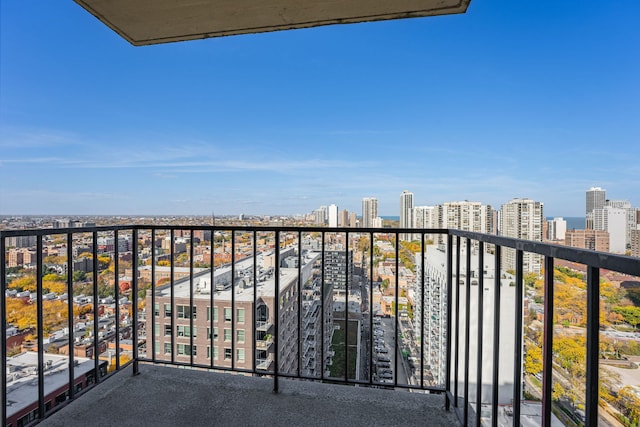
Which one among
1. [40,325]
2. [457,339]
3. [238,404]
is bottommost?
[238,404]

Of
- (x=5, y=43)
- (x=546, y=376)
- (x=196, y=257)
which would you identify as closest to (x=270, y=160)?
(x=5, y=43)

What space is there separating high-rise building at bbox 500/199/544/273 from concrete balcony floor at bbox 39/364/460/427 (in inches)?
45.4

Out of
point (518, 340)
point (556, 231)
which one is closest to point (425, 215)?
point (556, 231)

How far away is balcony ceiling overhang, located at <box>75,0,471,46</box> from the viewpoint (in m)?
1.78

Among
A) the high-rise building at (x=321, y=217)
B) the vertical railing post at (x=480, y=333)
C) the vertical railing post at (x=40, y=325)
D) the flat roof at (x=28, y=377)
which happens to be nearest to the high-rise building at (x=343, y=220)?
the high-rise building at (x=321, y=217)

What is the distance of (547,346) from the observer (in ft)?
3.26

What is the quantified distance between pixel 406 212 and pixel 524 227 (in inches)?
89.2

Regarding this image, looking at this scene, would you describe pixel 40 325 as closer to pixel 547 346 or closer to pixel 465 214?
pixel 547 346

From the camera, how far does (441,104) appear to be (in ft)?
50.1

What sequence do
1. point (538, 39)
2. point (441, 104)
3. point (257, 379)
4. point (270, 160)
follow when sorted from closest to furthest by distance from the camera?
point (257, 379)
point (538, 39)
point (441, 104)
point (270, 160)

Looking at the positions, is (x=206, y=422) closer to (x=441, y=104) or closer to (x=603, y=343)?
(x=603, y=343)

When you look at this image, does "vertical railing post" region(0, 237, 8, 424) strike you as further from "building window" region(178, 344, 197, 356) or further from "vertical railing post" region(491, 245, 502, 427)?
"vertical railing post" region(491, 245, 502, 427)

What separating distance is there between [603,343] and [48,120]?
60.4 feet

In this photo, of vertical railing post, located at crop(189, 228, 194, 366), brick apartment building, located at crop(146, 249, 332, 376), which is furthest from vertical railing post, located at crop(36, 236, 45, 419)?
vertical railing post, located at crop(189, 228, 194, 366)
